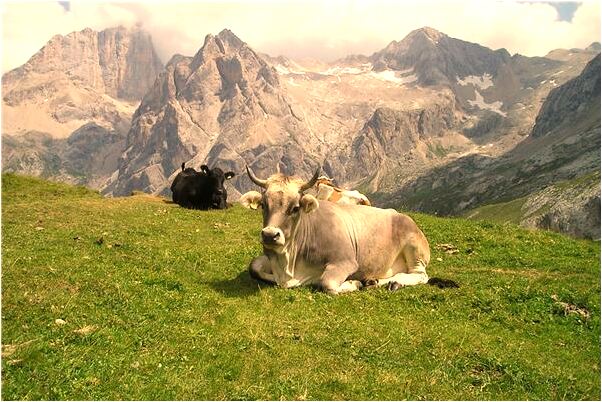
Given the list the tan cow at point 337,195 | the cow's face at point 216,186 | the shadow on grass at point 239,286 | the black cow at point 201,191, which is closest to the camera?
the shadow on grass at point 239,286

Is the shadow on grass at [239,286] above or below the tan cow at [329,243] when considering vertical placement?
below

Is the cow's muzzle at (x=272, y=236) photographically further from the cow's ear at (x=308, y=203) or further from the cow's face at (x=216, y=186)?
the cow's face at (x=216, y=186)

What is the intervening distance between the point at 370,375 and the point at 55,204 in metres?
24.2

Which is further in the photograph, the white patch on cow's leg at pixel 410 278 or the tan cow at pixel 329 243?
the white patch on cow's leg at pixel 410 278

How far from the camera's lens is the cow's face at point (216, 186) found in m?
36.4

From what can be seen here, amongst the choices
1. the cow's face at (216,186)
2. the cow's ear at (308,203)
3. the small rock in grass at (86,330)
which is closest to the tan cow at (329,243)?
the cow's ear at (308,203)

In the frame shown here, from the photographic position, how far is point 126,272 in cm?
1641

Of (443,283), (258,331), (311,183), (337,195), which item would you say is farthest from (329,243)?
(337,195)

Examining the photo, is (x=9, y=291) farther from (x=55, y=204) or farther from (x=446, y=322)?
(x=55, y=204)

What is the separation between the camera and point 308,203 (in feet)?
50.5

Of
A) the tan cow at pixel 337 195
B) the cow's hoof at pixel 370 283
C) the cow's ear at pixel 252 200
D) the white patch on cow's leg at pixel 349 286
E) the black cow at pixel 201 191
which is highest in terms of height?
the cow's ear at pixel 252 200

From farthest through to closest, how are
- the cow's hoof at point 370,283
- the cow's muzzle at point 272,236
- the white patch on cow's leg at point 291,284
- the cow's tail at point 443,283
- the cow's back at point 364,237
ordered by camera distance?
the cow's tail at point 443,283, the cow's hoof at point 370,283, the cow's back at point 364,237, the white patch on cow's leg at point 291,284, the cow's muzzle at point 272,236

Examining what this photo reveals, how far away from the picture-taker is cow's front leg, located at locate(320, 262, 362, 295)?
15711 millimetres

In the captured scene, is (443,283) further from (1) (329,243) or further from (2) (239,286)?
(2) (239,286)
